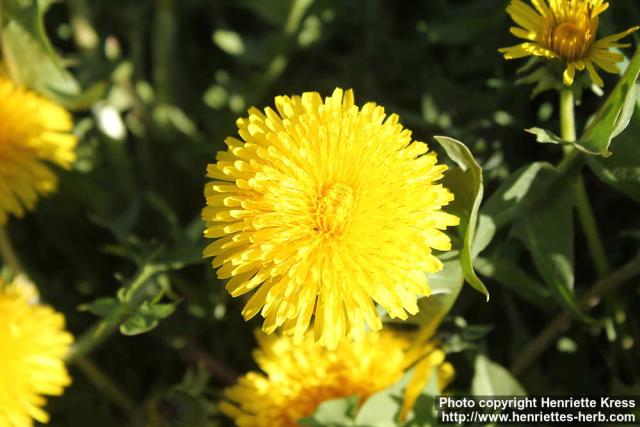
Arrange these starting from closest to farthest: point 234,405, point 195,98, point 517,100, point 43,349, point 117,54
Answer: point 43,349 < point 234,405 < point 517,100 < point 117,54 < point 195,98

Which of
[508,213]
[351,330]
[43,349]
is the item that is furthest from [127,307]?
[508,213]

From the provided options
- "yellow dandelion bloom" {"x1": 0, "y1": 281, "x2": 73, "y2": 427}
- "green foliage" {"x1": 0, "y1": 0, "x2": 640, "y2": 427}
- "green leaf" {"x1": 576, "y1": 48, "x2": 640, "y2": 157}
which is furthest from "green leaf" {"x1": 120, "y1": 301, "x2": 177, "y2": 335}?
"green leaf" {"x1": 576, "y1": 48, "x2": 640, "y2": 157}

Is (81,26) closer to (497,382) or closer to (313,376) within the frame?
(313,376)

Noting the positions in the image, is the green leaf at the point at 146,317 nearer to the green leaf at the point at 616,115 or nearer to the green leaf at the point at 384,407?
the green leaf at the point at 384,407

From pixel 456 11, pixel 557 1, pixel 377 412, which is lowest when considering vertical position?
pixel 377 412

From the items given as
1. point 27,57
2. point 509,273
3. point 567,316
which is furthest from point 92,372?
point 567,316

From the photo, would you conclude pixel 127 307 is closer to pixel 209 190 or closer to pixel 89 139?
pixel 209 190

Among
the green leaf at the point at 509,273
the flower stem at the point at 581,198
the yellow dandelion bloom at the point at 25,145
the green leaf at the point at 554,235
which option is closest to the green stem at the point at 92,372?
the yellow dandelion bloom at the point at 25,145
